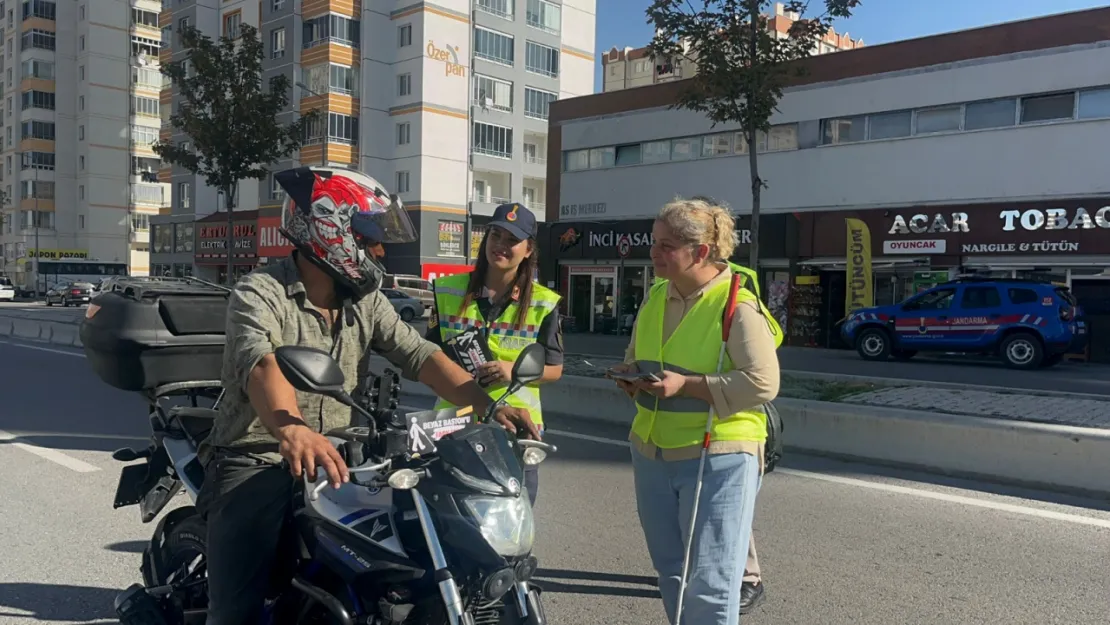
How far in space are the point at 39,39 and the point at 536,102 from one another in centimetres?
4551

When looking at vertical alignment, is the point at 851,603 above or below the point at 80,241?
below

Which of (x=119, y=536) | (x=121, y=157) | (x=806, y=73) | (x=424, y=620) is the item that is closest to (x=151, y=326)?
(x=119, y=536)

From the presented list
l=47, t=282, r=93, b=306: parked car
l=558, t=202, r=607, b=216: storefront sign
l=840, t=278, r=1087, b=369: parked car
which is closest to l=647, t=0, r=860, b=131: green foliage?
l=840, t=278, r=1087, b=369: parked car

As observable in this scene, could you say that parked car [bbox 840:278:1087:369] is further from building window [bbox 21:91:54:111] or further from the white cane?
building window [bbox 21:91:54:111]

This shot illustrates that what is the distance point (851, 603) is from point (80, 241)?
76.9 m

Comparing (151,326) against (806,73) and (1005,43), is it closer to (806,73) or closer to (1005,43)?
(806,73)

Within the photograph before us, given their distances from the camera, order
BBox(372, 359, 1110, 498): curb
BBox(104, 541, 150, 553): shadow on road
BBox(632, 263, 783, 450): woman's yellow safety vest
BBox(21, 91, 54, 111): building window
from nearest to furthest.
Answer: BBox(632, 263, 783, 450): woman's yellow safety vest, BBox(104, 541, 150, 553): shadow on road, BBox(372, 359, 1110, 498): curb, BBox(21, 91, 54, 111): building window

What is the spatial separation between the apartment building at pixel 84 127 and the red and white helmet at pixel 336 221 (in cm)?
7481

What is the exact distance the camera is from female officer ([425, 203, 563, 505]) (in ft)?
12.6

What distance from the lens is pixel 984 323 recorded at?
57.3 ft

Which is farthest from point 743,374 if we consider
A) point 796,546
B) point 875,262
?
point 875,262

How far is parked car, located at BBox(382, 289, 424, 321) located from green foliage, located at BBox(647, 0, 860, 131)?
19383 mm

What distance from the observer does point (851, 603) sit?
13.9ft

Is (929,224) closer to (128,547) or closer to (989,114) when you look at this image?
(989,114)
